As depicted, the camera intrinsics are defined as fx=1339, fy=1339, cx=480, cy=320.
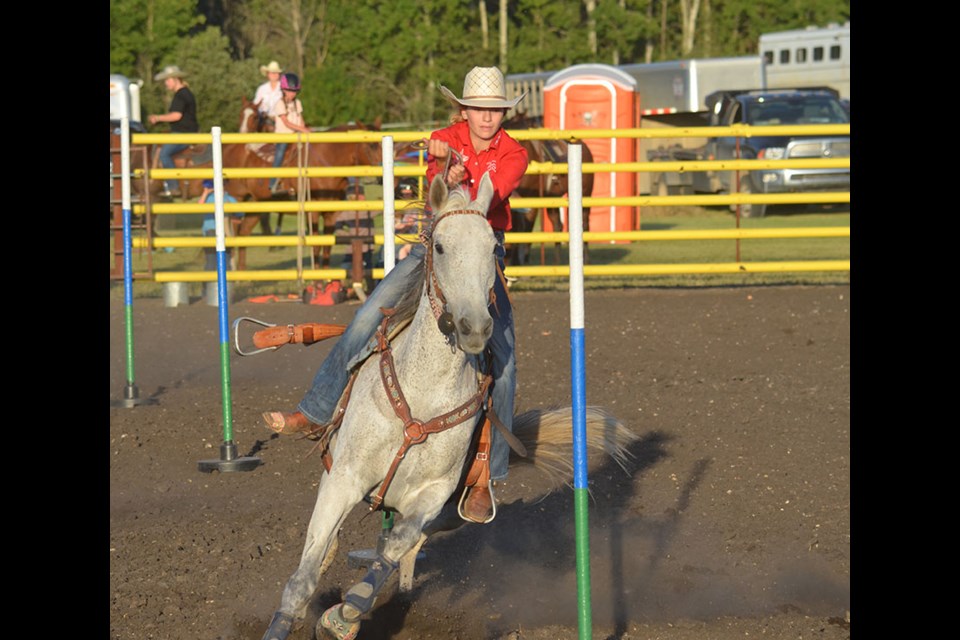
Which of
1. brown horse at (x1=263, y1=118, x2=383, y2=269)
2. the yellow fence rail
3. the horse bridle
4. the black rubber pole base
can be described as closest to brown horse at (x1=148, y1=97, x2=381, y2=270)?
brown horse at (x1=263, y1=118, x2=383, y2=269)

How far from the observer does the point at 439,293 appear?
4750 millimetres

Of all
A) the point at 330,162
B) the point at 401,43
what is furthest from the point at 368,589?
the point at 401,43

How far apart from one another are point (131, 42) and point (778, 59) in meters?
22.1

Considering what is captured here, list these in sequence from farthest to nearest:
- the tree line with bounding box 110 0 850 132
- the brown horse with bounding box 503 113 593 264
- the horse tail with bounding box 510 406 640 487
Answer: the tree line with bounding box 110 0 850 132 → the brown horse with bounding box 503 113 593 264 → the horse tail with bounding box 510 406 640 487

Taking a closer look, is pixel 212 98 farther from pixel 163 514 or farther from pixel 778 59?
pixel 163 514

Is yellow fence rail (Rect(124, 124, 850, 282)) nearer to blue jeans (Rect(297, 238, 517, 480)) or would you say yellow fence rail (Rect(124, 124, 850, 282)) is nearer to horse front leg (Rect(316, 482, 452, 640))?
blue jeans (Rect(297, 238, 517, 480))

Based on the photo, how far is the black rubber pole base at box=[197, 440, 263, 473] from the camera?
26.4 feet

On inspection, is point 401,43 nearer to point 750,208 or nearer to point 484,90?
point 750,208

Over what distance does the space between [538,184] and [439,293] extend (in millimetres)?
11463

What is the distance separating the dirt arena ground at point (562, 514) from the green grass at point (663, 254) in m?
4.04

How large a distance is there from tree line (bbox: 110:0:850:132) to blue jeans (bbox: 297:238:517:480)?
3958 centimetres

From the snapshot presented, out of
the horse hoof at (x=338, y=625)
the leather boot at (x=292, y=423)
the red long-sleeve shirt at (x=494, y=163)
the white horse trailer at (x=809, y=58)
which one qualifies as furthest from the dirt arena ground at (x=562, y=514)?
the white horse trailer at (x=809, y=58)

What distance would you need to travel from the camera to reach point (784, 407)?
9.55 m
